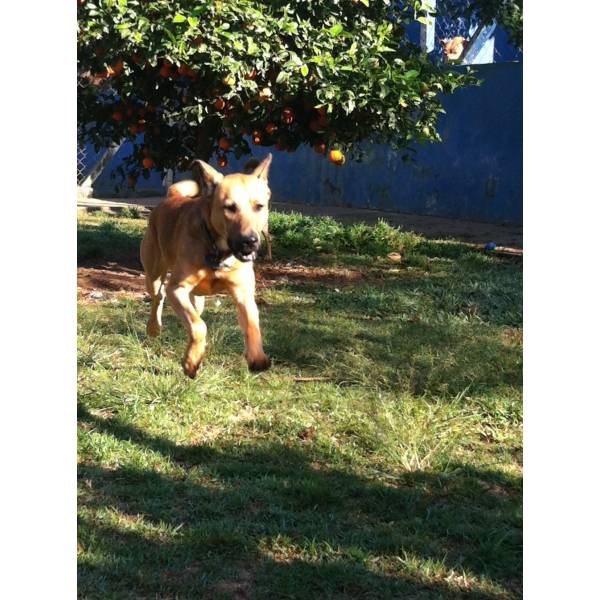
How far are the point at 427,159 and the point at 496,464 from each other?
12138 millimetres

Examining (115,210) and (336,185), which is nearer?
(115,210)

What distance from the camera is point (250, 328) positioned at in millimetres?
3875

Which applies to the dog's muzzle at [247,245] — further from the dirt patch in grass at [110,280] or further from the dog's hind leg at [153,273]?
the dirt patch in grass at [110,280]

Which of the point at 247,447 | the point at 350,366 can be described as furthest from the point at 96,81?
the point at 247,447

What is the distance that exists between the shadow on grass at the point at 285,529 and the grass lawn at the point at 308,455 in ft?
0.03

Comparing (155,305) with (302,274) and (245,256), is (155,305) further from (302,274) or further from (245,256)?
(302,274)

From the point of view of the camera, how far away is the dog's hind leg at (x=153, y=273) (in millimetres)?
4945

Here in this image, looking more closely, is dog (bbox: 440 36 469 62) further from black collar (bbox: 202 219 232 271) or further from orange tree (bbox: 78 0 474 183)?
black collar (bbox: 202 219 232 271)

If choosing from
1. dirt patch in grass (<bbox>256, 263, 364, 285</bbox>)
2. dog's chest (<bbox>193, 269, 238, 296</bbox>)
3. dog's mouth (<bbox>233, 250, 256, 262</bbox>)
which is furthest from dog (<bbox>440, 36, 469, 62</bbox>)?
dog's mouth (<bbox>233, 250, 256, 262</bbox>)

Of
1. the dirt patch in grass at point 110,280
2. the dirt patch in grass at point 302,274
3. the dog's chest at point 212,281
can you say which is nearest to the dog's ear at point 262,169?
the dog's chest at point 212,281

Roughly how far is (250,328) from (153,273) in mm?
1350

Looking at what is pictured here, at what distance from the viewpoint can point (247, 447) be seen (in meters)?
5.53

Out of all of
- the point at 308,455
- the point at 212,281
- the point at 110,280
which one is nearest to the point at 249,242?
the point at 212,281
